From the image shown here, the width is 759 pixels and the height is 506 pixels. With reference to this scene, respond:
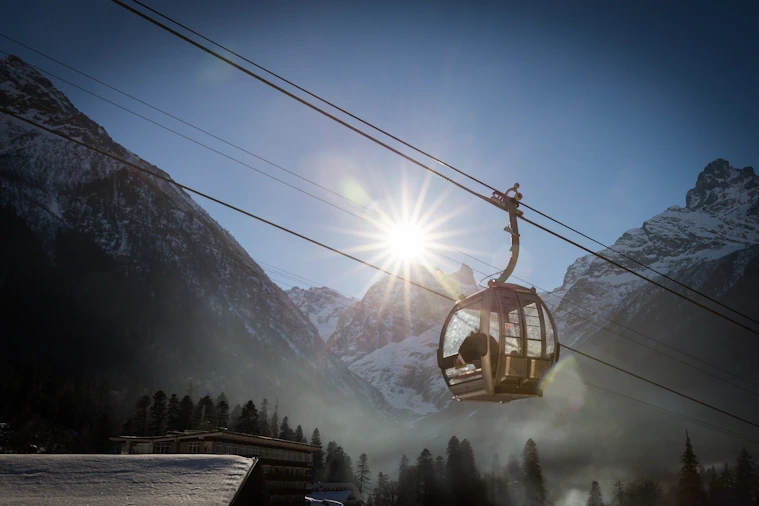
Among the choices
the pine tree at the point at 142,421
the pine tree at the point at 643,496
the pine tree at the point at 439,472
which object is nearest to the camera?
the pine tree at the point at 142,421

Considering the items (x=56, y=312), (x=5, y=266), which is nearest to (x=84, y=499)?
(x=56, y=312)

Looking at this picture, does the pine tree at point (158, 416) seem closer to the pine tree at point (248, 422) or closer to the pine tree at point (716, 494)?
the pine tree at point (248, 422)

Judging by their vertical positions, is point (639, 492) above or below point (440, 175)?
below

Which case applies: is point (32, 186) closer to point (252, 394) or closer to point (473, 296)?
point (252, 394)

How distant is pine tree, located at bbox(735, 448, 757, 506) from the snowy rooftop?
509 feet

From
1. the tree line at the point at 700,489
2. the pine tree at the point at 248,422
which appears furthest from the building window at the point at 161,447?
the tree line at the point at 700,489

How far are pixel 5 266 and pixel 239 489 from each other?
178 m

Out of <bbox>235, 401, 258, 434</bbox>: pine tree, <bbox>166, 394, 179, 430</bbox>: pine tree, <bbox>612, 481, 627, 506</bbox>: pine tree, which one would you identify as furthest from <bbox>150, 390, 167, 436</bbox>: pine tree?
<bbox>612, 481, 627, 506</bbox>: pine tree

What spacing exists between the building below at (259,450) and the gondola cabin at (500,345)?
4556 centimetres

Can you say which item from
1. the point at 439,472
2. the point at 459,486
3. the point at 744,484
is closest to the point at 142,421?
the point at 459,486

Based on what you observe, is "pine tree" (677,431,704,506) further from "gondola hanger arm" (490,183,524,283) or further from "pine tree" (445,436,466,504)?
"gondola hanger arm" (490,183,524,283)

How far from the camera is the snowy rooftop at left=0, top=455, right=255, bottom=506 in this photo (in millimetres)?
10109

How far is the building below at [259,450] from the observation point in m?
59.9

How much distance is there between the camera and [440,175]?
12.1 metres
